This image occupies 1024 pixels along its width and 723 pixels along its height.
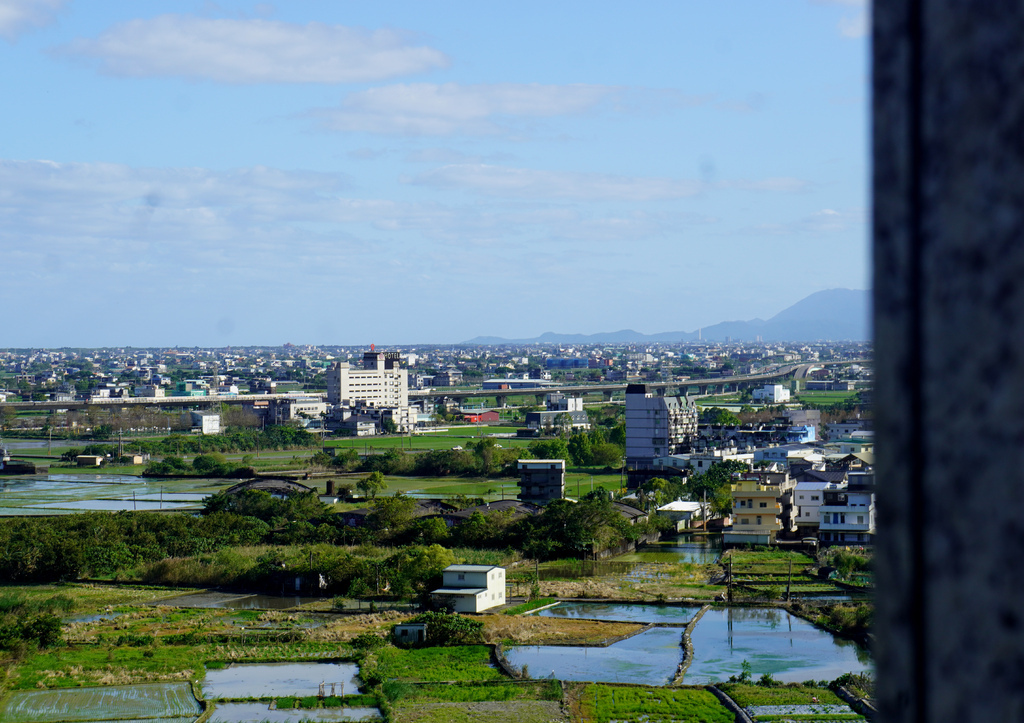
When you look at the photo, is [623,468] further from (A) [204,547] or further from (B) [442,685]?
(B) [442,685]

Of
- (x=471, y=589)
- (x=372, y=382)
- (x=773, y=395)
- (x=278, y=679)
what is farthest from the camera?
(x=773, y=395)

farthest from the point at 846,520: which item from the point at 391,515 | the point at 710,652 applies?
the point at 391,515

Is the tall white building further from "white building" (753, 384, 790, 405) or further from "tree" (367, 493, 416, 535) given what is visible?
"tree" (367, 493, 416, 535)

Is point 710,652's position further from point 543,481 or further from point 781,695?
point 543,481

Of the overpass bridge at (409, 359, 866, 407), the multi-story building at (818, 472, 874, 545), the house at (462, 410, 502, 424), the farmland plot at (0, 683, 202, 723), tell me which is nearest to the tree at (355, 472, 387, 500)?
the multi-story building at (818, 472, 874, 545)

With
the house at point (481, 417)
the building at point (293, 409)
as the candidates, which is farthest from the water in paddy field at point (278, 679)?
the house at point (481, 417)

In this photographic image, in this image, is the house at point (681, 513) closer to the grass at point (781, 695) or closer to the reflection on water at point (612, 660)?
the reflection on water at point (612, 660)
